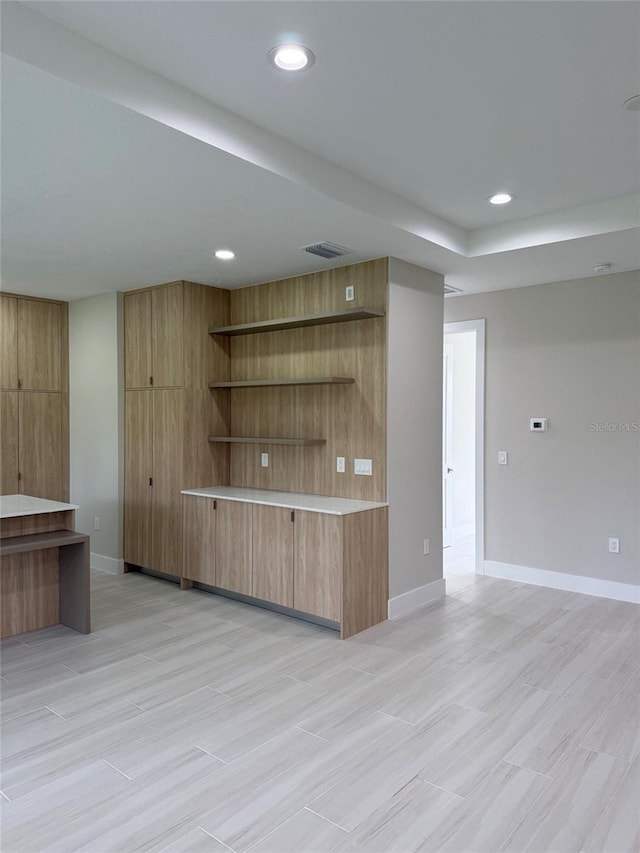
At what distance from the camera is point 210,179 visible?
9.37 feet

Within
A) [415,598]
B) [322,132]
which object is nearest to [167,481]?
[415,598]

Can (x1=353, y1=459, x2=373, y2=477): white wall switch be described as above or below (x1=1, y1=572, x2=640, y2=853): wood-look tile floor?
above

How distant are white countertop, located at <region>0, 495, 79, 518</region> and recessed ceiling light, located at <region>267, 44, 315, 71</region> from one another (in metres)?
2.89

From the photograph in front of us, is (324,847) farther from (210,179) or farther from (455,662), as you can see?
(210,179)

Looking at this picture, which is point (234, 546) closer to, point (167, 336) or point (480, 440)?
point (167, 336)

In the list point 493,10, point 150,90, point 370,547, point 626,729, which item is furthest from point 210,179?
point 626,729

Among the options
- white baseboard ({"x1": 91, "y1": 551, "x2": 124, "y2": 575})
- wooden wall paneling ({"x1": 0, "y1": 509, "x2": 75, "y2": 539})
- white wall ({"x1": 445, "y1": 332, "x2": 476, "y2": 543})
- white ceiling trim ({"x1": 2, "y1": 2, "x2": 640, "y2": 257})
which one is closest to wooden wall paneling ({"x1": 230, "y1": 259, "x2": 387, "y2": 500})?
white ceiling trim ({"x1": 2, "y1": 2, "x2": 640, "y2": 257})

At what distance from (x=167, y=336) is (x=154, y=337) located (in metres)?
0.19

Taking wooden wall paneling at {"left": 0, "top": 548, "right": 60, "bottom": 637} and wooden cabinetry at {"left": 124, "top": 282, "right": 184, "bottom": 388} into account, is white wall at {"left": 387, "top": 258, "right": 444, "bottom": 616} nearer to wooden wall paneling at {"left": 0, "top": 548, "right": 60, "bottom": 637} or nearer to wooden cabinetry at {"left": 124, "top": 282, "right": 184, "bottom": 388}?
wooden cabinetry at {"left": 124, "top": 282, "right": 184, "bottom": 388}

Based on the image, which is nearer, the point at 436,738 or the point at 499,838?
the point at 499,838

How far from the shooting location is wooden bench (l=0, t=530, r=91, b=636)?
12.3ft

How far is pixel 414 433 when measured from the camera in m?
4.46

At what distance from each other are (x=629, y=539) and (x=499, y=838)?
3.24 metres

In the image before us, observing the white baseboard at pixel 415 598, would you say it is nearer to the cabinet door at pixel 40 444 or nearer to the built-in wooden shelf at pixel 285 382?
the built-in wooden shelf at pixel 285 382
